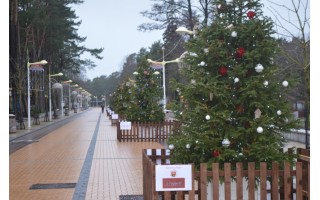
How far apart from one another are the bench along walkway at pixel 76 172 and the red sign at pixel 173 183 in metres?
3.14

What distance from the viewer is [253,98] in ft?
23.8

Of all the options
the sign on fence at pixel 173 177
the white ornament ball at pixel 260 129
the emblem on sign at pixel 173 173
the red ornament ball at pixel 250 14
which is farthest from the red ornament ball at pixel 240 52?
the emblem on sign at pixel 173 173

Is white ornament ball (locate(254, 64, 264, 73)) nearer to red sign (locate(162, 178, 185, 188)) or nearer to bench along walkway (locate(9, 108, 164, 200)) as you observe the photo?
red sign (locate(162, 178, 185, 188))

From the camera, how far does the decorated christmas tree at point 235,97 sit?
7.18m

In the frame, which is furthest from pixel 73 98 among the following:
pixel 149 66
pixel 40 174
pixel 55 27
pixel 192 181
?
pixel 192 181

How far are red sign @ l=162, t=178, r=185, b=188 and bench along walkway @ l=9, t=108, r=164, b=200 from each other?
314 centimetres

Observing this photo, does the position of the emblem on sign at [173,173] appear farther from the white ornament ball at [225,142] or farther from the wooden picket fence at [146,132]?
the wooden picket fence at [146,132]

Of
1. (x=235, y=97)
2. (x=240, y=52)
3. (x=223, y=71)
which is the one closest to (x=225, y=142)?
(x=235, y=97)

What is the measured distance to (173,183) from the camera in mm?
6379

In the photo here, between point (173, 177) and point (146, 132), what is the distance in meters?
15.9

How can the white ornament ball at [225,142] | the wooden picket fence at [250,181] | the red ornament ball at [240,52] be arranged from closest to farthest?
the wooden picket fence at [250,181]
the white ornament ball at [225,142]
the red ornament ball at [240,52]

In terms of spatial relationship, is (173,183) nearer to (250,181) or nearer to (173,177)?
(173,177)
